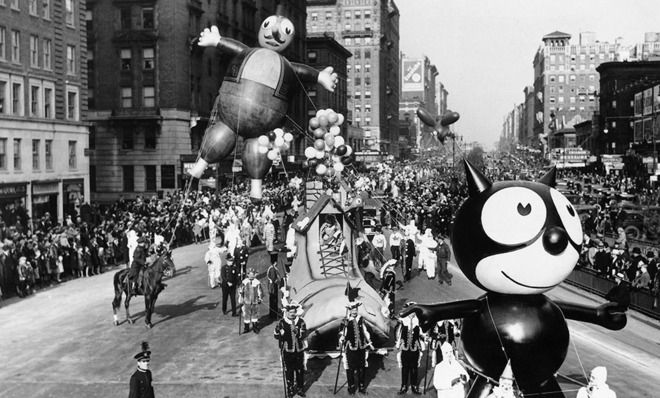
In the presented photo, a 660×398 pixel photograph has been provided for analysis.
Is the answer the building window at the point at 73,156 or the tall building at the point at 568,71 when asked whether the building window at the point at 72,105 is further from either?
the tall building at the point at 568,71

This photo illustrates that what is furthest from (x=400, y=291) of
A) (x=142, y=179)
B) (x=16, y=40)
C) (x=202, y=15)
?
(x=202, y=15)

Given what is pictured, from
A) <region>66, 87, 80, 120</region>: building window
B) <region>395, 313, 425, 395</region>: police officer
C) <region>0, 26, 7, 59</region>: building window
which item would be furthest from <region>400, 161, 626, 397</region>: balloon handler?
<region>66, 87, 80, 120</region>: building window

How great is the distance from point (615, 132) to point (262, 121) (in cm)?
7248

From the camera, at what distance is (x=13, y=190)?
3466 cm

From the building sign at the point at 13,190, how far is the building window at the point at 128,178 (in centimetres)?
1736

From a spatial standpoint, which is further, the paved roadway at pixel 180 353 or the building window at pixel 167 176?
the building window at pixel 167 176

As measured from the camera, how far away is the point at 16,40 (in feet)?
116

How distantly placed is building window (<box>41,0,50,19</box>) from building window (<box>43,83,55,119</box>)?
3.73m

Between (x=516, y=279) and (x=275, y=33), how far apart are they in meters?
19.8

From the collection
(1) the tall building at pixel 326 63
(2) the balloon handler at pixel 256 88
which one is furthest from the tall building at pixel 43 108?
(1) the tall building at pixel 326 63

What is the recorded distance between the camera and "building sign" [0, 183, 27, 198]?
33919 mm

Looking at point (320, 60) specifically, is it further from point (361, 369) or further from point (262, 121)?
point (361, 369)

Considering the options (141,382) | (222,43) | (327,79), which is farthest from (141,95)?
(141,382)

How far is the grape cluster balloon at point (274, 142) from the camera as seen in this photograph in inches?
1041
